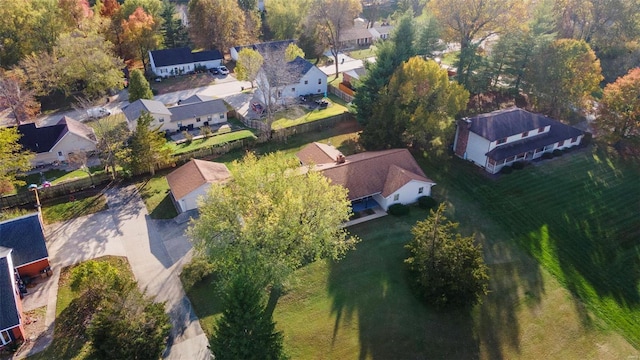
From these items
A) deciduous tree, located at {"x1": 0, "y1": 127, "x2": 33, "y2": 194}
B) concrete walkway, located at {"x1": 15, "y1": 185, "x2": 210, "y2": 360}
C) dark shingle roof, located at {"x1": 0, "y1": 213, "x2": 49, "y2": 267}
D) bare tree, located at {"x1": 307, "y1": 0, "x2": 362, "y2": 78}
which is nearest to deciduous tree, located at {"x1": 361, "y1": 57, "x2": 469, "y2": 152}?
concrete walkway, located at {"x1": 15, "y1": 185, "x2": 210, "y2": 360}

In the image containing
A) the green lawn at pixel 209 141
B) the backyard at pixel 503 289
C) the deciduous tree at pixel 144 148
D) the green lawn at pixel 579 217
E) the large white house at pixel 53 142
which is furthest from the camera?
the green lawn at pixel 209 141

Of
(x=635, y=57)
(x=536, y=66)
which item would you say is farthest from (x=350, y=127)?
(x=635, y=57)

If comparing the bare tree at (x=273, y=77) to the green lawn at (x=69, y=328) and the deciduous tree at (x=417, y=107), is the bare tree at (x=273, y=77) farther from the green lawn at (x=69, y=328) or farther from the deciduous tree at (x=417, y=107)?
the green lawn at (x=69, y=328)

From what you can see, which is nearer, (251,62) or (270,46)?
(251,62)

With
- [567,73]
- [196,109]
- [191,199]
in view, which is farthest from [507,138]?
[196,109]

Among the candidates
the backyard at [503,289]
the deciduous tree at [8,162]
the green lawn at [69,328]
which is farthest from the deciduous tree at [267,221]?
the deciduous tree at [8,162]

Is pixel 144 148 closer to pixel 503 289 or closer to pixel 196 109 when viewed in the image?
pixel 196 109

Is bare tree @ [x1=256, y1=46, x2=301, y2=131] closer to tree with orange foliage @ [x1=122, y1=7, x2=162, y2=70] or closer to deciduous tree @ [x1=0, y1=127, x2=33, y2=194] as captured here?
deciduous tree @ [x1=0, y1=127, x2=33, y2=194]
